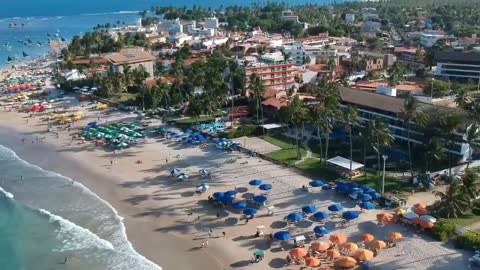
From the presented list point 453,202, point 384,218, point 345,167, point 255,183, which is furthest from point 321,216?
point 345,167

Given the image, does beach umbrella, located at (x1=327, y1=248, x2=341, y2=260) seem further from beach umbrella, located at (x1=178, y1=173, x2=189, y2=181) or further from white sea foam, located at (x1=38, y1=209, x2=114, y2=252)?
beach umbrella, located at (x1=178, y1=173, x2=189, y2=181)

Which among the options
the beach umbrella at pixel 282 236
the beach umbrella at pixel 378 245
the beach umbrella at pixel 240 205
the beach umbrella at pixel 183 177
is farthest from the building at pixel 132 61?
the beach umbrella at pixel 378 245

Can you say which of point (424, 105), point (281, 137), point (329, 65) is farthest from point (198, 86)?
point (424, 105)

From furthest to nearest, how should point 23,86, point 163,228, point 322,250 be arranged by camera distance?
point 23,86
point 163,228
point 322,250

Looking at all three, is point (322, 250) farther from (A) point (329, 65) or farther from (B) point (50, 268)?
(A) point (329, 65)

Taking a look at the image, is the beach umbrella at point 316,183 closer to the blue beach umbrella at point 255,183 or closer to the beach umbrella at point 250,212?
the blue beach umbrella at point 255,183

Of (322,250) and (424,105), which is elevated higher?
(424,105)

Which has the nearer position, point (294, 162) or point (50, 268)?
point (50, 268)
